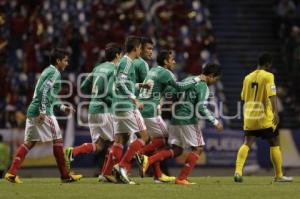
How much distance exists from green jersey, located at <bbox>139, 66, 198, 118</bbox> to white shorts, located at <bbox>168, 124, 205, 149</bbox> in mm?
552

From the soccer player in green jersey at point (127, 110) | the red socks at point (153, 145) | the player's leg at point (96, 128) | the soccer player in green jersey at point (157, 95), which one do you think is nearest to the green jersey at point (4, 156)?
the player's leg at point (96, 128)

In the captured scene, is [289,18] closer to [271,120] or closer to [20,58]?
[20,58]

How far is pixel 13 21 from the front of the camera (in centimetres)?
2898

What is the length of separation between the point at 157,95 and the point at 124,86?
1.26 meters

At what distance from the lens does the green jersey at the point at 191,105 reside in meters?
16.8

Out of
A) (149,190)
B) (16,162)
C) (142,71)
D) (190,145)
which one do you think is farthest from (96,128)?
(149,190)

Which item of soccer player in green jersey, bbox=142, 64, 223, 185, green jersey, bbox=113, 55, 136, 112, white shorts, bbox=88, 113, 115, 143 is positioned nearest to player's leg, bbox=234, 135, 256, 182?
soccer player in green jersey, bbox=142, 64, 223, 185

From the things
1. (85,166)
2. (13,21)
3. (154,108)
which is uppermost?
(13,21)

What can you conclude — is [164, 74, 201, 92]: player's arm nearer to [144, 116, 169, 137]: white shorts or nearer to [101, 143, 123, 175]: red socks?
[144, 116, 169, 137]: white shorts

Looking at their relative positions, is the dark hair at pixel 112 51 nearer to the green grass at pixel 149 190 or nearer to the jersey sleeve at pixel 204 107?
the jersey sleeve at pixel 204 107

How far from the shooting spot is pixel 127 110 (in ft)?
53.8

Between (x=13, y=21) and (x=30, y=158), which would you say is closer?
(x=30, y=158)

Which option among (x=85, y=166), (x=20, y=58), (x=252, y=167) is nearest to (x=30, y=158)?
(x=85, y=166)

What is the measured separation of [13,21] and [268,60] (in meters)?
13.3
